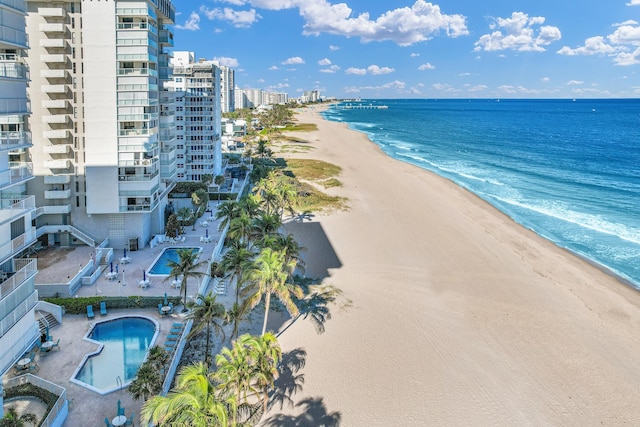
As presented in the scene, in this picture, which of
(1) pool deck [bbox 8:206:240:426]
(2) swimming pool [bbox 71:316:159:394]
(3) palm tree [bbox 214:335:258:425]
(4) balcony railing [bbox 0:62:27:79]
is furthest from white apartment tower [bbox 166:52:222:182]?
(3) palm tree [bbox 214:335:258:425]

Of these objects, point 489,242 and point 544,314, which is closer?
point 544,314

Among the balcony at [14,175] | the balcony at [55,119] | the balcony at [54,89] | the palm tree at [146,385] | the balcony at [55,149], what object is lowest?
the palm tree at [146,385]

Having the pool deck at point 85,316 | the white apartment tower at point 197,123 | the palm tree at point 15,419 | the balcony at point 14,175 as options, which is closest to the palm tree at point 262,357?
the pool deck at point 85,316

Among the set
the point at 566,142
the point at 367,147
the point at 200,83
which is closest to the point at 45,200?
the point at 200,83

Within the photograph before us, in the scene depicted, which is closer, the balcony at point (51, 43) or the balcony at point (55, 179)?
the balcony at point (51, 43)

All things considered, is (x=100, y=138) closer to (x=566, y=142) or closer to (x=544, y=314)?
(x=544, y=314)

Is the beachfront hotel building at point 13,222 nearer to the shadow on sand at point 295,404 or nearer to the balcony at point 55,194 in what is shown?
the shadow on sand at point 295,404
